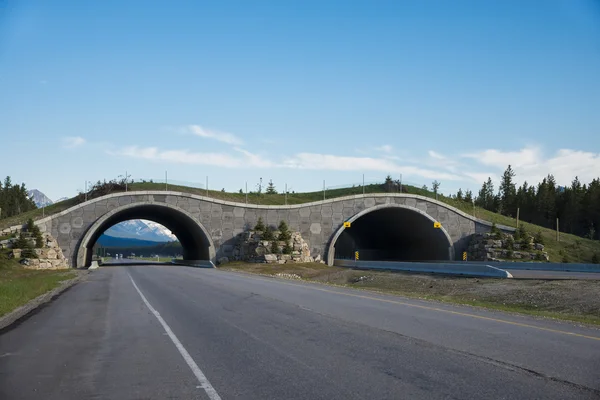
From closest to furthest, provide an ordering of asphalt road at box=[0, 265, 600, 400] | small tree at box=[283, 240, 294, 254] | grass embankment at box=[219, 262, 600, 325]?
asphalt road at box=[0, 265, 600, 400] < grass embankment at box=[219, 262, 600, 325] < small tree at box=[283, 240, 294, 254]

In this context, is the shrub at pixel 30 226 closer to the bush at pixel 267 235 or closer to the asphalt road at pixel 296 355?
the bush at pixel 267 235

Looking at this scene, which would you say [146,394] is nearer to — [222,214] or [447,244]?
[222,214]

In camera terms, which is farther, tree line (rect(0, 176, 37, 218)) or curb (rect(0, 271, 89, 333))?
tree line (rect(0, 176, 37, 218))

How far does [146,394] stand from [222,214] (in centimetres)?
5485

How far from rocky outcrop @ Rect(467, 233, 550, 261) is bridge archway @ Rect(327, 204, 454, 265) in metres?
3.35

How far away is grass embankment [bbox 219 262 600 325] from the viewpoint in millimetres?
20902

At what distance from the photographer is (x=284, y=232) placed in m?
60.2

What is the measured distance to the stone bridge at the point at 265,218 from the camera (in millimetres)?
56812

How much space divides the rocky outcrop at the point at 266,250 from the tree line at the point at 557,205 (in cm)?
6203

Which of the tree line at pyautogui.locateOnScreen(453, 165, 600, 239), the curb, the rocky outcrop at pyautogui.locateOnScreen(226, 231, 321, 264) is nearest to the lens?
the curb

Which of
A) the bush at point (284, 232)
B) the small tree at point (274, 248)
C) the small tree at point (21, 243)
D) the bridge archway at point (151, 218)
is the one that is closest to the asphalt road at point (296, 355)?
the small tree at point (21, 243)

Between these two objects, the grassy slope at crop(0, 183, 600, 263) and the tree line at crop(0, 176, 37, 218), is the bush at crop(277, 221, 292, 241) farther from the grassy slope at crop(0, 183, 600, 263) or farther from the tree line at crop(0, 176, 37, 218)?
the tree line at crop(0, 176, 37, 218)

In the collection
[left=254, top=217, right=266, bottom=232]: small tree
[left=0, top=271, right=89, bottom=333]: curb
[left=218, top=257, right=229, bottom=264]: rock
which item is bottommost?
[left=0, top=271, right=89, bottom=333]: curb

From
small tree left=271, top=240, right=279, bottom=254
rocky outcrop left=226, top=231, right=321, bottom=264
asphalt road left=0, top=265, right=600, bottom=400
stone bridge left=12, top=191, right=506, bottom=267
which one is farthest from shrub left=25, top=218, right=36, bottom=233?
asphalt road left=0, top=265, right=600, bottom=400
